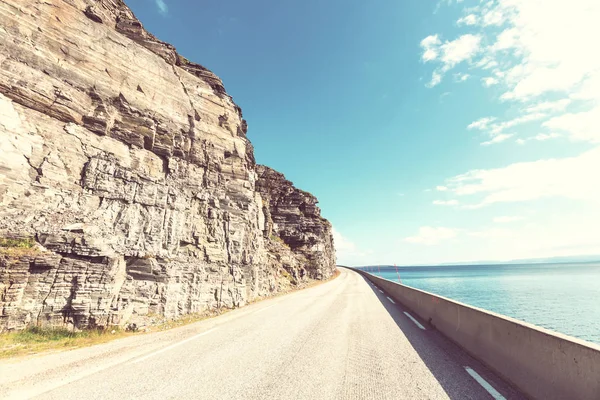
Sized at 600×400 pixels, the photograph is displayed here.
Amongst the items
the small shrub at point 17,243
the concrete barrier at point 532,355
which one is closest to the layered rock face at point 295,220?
the small shrub at point 17,243

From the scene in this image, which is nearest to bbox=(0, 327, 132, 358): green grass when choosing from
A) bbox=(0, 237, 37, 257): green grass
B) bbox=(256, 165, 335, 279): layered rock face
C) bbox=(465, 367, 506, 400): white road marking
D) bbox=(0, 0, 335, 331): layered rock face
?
bbox=(0, 0, 335, 331): layered rock face

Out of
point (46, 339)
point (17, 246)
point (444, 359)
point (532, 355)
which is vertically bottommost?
point (444, 359)

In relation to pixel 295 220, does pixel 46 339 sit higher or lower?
lower

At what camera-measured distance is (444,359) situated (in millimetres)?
6363

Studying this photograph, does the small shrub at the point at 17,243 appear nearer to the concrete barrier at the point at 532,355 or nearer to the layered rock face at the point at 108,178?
the layered rock face at the point at 108,178

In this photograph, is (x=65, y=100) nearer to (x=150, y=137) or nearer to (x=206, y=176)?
(x=150, y=137)

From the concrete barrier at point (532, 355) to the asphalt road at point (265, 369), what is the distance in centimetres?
31

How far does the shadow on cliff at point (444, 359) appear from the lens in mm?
4758

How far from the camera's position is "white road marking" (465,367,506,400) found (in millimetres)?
4430

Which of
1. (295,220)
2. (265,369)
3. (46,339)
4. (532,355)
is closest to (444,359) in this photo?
(532,355)

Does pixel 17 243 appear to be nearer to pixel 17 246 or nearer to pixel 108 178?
pixel 17 246

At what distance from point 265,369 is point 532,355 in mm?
4756

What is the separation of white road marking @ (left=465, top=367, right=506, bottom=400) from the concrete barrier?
1.43 feet

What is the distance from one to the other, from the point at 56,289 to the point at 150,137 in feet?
27.0
